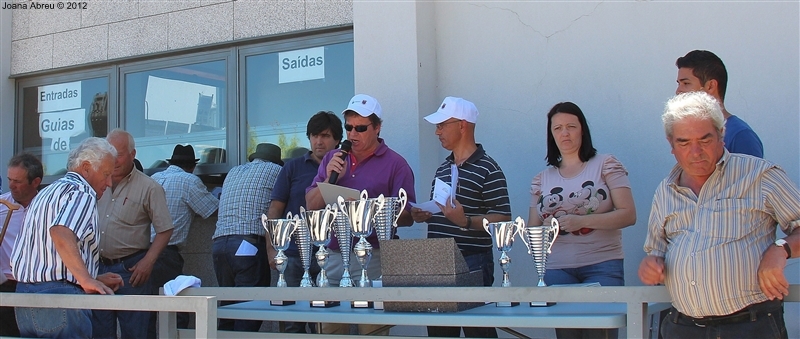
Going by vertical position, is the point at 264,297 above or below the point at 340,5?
below

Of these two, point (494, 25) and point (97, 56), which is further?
point (97, 56)

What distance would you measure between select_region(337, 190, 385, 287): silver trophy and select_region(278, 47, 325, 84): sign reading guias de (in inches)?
92.3

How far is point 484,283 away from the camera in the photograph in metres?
3.52

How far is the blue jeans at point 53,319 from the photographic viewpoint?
311 cm

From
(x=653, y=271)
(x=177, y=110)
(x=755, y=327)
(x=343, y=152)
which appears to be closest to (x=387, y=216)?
(x=343, y=152)

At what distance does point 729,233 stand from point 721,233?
2cm

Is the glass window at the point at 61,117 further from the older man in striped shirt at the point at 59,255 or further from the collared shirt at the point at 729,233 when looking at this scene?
the collared shirt at the point at 729,233

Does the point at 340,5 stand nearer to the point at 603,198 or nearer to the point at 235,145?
the point at 235,145

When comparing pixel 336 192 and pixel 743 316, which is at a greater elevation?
pixel 336 192

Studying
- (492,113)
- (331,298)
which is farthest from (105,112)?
(331,298)

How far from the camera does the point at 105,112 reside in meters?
6.06

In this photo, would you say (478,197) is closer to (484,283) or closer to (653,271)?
(484,283)

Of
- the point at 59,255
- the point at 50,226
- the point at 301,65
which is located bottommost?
the point at 59,255

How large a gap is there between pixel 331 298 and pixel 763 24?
2473 millimetres
